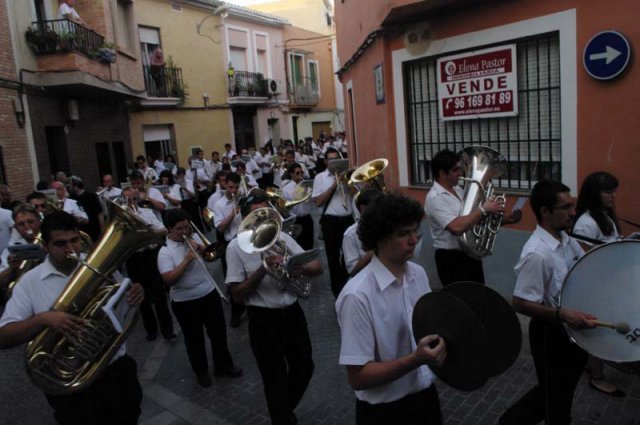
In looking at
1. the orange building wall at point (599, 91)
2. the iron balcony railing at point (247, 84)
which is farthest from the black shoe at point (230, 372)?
the iron balcony railing at point (247, 84)

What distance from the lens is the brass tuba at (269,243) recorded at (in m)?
3.60

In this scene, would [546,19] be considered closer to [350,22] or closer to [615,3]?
[615,3]

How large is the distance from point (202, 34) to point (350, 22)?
42.0 ft

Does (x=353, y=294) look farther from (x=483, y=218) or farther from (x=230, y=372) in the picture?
(x=230, y=372)

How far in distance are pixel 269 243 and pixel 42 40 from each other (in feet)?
36.1

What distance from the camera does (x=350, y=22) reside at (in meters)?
10.8

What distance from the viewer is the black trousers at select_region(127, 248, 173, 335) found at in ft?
19.7

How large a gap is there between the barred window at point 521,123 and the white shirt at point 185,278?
3951 millimetres

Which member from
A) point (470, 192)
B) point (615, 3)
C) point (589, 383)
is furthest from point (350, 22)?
point (589, 383)

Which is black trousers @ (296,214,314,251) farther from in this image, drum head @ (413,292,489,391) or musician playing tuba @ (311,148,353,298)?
drum head @ (413,292,489,391)

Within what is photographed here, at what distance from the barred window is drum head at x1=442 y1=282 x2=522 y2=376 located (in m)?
4.43

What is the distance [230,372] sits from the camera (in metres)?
4.92

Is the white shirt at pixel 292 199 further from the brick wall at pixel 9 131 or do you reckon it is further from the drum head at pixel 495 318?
the brick wall at pixel 9 131

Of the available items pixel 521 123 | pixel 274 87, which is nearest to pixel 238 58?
pixel 274 87
